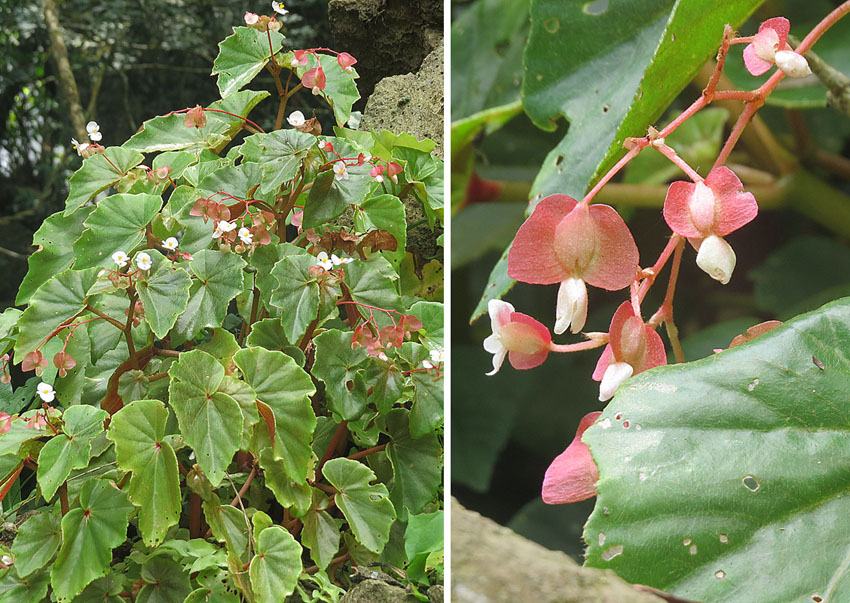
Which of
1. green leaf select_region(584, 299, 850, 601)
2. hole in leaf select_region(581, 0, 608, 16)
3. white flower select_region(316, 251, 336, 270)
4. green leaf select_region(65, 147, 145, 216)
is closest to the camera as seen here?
green leaf select_region(584, 299, 850, 601)

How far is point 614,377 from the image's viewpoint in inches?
13.8

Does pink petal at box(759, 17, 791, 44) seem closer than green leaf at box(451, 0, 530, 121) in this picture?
Yes

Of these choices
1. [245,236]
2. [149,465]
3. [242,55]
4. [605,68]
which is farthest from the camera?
[242,55]

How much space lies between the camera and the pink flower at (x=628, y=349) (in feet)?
1.15

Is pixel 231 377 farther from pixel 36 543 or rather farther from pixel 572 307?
pixel 572 307

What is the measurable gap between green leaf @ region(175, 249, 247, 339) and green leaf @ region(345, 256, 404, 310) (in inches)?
4.6

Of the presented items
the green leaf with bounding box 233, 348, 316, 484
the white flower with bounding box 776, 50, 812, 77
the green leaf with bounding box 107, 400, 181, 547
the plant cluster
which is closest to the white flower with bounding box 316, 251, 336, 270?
the plant cluster

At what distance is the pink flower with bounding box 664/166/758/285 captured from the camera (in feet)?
1.10

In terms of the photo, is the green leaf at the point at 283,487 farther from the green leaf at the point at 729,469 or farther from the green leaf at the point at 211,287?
the green leaf at the point at 729,469

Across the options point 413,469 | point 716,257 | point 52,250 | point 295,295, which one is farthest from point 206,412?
point 716,257

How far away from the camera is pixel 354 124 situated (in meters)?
1.23

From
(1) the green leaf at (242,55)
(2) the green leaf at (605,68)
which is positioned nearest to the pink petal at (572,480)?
(2) the green leaf at (605,68)

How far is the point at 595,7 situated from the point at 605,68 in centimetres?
5

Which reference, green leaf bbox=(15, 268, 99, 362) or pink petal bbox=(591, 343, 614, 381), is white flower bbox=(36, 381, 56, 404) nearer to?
green leaf bbox=(15, 268, 99, 362)
